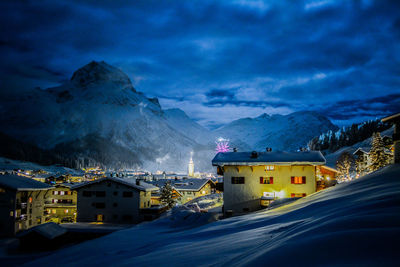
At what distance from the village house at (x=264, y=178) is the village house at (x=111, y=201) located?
58.7 feet

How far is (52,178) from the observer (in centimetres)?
8788

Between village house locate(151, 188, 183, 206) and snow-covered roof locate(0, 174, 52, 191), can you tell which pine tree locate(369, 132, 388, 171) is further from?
snow-covered roof locate(0, 174, 52, 191)

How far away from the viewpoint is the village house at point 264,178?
2906 centimetres

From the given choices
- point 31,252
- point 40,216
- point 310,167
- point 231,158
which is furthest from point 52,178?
point 310,167

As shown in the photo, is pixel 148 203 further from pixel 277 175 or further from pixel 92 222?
pixel 277 175

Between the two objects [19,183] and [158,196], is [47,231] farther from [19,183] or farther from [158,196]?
[158,196]

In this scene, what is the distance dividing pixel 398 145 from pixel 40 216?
160 feet

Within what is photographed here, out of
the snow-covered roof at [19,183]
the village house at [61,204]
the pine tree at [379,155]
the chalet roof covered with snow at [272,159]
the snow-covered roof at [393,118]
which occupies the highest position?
the snow-covered roof at [393,118]

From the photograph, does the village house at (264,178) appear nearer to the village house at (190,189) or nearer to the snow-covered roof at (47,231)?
the snow-covered roof at (47,231)

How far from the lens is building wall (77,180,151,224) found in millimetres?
41375

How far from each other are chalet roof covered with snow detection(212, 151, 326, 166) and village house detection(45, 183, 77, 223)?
37.8m

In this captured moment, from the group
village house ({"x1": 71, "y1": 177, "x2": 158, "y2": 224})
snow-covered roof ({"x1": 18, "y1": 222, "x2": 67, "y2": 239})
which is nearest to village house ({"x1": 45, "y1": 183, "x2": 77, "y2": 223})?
village house ({"x1": 71, "y1": 177, "x2": 158, "y2": 224})

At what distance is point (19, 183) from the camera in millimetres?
37562

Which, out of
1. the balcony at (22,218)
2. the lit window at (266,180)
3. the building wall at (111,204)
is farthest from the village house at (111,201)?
the lit window at (266,180)
